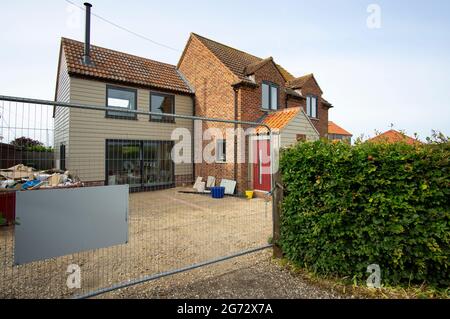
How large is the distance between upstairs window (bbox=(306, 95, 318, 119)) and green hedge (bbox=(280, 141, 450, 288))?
48.4 feet

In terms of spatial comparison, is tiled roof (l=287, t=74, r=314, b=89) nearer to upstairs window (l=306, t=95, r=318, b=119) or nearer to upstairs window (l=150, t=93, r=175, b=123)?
upstairs window (l=306, t=95, r=318, b=119)

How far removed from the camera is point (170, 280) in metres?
3.71

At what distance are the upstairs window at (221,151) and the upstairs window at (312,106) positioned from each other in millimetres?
8327

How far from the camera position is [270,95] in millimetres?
13922

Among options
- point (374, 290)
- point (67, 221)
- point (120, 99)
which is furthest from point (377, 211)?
point (120, 99)

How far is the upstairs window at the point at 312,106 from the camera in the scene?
1752 centimetres

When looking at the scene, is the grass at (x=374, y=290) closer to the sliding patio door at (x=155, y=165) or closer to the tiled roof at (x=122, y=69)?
the sliding patio door at (x=155, y=165)

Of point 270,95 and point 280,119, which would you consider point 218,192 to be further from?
point 270,95

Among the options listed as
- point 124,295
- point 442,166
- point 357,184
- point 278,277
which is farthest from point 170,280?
point 442,166

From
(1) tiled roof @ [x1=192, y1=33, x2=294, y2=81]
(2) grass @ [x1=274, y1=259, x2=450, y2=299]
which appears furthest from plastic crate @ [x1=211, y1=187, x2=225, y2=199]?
(2) grass @ [x1=274, y1=259, x2=450, y2=299]

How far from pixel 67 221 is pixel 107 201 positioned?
1.74 ft

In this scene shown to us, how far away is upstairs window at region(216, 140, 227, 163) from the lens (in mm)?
12545

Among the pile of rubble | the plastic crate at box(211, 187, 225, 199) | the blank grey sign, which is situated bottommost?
the plastic crate at box(211, 187, 225, 199)

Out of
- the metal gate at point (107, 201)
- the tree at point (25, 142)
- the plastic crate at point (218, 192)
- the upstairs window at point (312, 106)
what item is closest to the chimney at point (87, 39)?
the metal gate at point (107, 201)
